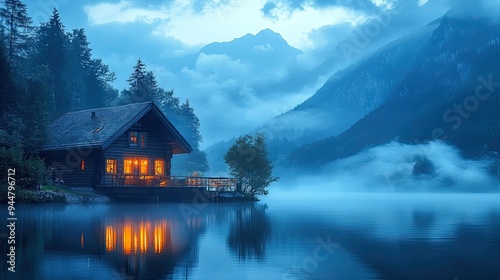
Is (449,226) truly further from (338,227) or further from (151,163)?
(151,163)

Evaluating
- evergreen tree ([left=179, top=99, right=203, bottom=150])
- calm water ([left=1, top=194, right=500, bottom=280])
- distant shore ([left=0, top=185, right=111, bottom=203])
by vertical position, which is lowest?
calm water ([left=1, top=194, right=500, bottom=280])

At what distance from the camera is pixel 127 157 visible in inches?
2293

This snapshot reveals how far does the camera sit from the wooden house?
55.4m

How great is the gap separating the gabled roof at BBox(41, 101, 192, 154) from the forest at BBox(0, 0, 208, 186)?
172cm

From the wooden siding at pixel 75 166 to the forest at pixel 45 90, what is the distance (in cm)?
205

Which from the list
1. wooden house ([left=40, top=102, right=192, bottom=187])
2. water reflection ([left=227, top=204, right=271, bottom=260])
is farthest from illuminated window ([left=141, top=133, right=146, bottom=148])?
water reflection ([left=227, top=204, right=271, bottom=260])

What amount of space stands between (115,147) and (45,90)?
1083 cm

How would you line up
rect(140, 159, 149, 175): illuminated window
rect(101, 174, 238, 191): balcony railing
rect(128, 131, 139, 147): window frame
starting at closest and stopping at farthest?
1. rect(101, 174, 238, 191): balcony railing
2. rect(128, 131, 139, 147): window frame
3. rect(140, 159, 149, 175): illuminated window

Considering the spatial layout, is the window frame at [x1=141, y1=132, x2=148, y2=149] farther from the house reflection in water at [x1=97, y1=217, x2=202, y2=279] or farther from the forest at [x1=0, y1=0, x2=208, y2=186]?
the house reflection in water at [x1=97, y1=217, x2=202, y2=279]

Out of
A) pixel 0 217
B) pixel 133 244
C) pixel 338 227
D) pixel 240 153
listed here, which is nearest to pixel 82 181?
pixel 240 153

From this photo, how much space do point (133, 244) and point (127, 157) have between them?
38.1 m

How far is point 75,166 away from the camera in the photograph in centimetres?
5766

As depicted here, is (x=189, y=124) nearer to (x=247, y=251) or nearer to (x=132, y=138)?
(x=132, y=138)

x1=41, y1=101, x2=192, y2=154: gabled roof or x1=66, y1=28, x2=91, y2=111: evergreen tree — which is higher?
x1=66, y1=28, x2=91, y2=111: evergreen tree
